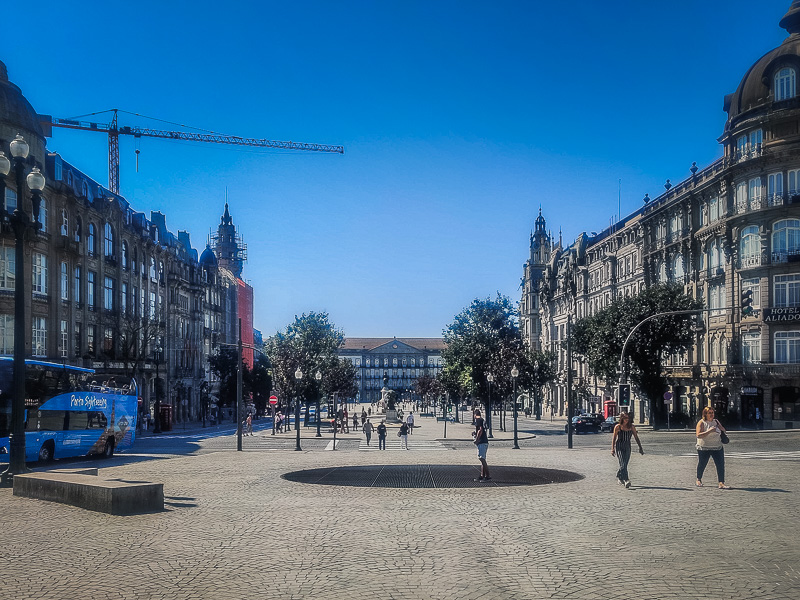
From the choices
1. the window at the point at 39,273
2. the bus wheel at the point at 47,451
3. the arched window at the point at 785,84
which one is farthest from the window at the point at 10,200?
the arched window at the point at 785,84

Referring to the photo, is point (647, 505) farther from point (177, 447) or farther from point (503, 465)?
point (177, 447)

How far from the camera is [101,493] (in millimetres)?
15750

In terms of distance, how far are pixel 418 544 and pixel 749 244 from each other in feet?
164

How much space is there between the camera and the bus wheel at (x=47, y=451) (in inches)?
1172

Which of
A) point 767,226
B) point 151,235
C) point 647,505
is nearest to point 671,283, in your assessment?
point 767,226

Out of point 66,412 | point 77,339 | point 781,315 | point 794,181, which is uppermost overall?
point 794,181

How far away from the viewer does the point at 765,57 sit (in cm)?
5625

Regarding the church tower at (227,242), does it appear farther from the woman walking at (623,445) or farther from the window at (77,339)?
the woman walking at (623,445)

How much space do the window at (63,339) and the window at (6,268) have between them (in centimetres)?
670

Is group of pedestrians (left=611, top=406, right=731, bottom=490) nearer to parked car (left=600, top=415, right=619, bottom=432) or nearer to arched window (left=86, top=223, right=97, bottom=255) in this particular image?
parked car (left=600, top=415, right=619, bottom=432)

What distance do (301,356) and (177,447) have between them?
24411mm

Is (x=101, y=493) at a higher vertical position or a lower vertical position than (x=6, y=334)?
lower

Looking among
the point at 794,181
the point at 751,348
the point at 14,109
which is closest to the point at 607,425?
the point at 751,348

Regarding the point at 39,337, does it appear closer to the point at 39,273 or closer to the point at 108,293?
the point at 39,273
